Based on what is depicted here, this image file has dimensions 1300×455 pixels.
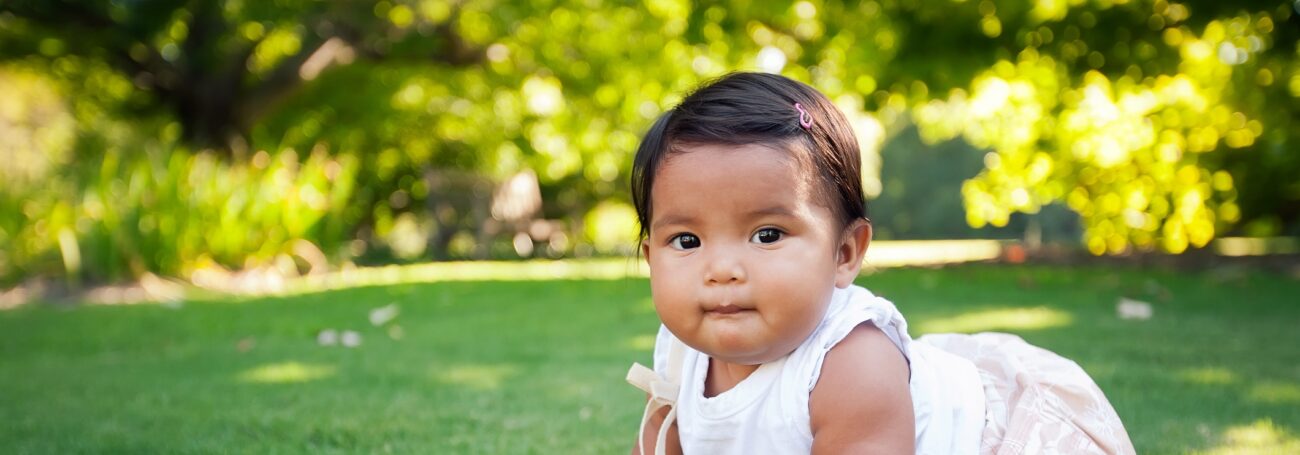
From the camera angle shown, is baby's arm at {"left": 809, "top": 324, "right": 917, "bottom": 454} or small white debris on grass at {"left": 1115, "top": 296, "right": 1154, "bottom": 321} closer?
baby's arm at {"left": 809, "top": 324, "right": 917, "bottom": 454}

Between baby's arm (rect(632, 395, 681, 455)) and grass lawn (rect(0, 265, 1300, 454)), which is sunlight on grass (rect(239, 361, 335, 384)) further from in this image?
baby's arm (rect(632, 395, 681, 455))

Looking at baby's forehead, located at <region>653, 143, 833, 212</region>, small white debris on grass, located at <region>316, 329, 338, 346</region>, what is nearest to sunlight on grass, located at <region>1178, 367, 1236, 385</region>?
baby's forehead, located at <region>653, 143, 833, 212</region>

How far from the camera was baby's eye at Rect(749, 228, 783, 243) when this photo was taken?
1.54m

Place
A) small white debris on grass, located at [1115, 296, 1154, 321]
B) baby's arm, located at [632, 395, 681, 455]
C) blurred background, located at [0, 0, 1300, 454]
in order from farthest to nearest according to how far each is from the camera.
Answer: small white debris on grass, located at [1115, 296, 1154, 321] < blurred background, located at [0, 0, 1300, 454] < baby's arm, located at [632, 395, 681, 455]

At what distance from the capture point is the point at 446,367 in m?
3.98

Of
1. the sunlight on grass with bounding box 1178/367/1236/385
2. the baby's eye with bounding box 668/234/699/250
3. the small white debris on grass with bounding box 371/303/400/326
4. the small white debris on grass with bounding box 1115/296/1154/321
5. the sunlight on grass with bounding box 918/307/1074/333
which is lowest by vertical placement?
the small white debris on grass with bounding box 1115/296/1154/321

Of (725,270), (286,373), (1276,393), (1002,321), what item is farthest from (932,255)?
(725,270)

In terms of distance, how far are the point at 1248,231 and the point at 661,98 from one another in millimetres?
6702

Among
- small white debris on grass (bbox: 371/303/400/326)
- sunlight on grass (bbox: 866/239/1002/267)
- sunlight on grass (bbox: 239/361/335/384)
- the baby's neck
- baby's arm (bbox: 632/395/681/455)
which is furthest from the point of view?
sunlight on grass (bbox: 866/239/1002/267)

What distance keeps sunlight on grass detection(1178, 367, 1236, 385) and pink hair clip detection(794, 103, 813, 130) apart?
251cm

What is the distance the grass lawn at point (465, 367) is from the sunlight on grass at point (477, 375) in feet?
0.06

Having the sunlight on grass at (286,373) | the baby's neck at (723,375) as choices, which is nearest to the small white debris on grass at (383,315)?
the sunlight on grass at (286,373)

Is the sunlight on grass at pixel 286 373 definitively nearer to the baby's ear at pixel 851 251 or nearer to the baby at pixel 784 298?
the baby at pixel 784 298

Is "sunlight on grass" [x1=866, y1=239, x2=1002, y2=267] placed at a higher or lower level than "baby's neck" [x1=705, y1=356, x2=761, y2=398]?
lower
